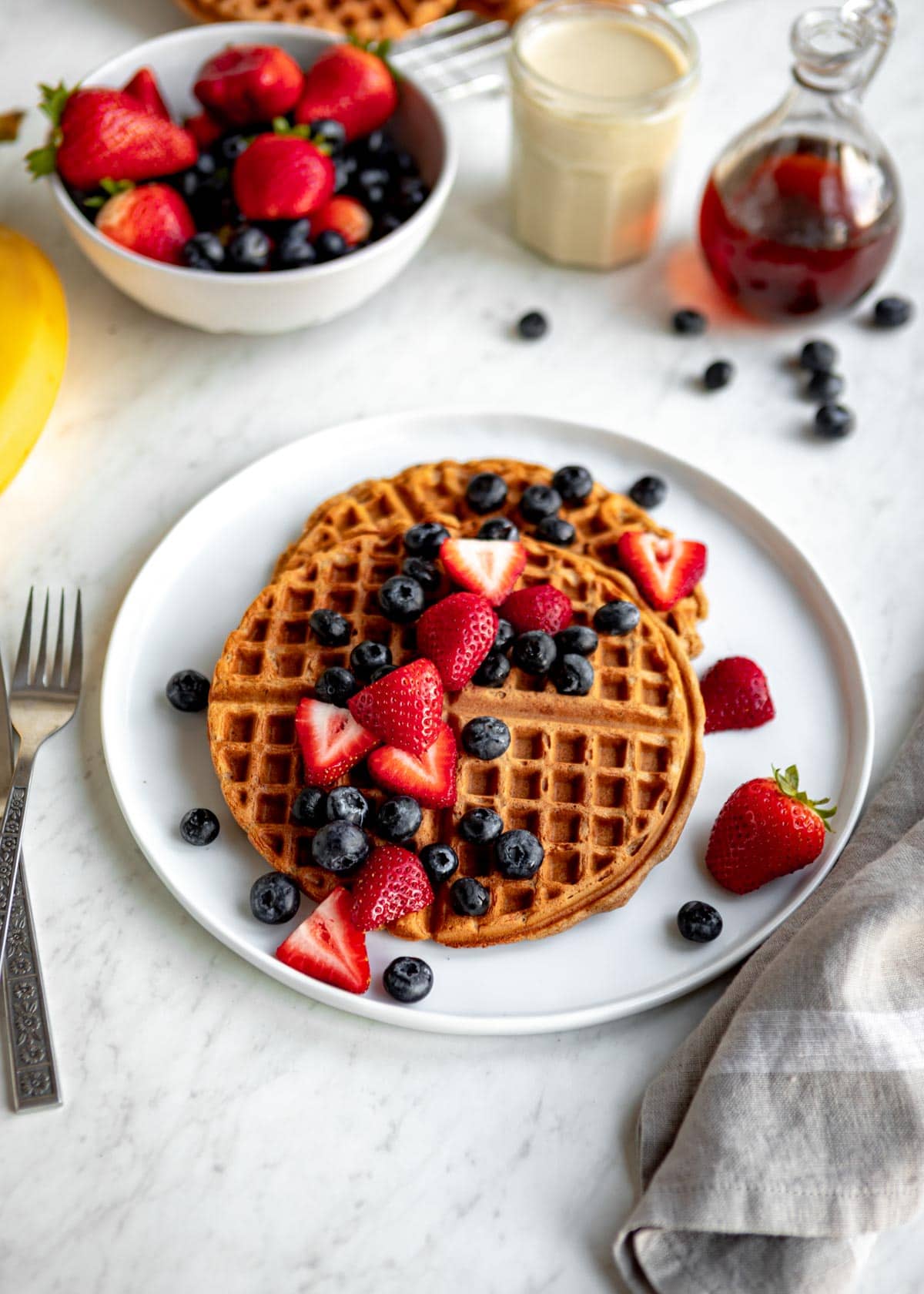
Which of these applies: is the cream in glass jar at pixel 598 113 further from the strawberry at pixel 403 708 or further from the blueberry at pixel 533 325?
the strawberry at pixel 403 708

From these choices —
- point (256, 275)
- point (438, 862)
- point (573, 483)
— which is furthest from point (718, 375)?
point (438, 862)

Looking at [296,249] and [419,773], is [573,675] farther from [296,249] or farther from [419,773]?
[296,249]

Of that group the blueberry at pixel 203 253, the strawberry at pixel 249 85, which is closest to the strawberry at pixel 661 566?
the blueberry at pixel 203 253

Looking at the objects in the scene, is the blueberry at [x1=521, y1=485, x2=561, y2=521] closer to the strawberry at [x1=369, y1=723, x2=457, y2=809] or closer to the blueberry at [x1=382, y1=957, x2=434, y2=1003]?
the strawberry at [x1=369, y1=723, x2=457, y2=809]

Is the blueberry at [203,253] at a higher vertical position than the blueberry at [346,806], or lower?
higher

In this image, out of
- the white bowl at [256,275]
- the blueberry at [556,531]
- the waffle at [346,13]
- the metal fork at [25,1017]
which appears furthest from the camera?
the waffle at [346,13]

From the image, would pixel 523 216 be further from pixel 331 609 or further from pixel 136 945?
pixel 136 945

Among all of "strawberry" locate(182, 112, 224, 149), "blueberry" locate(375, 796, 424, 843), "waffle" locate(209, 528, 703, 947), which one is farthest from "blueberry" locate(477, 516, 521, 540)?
"strawberry" locate(182, 112, 224, 149)
